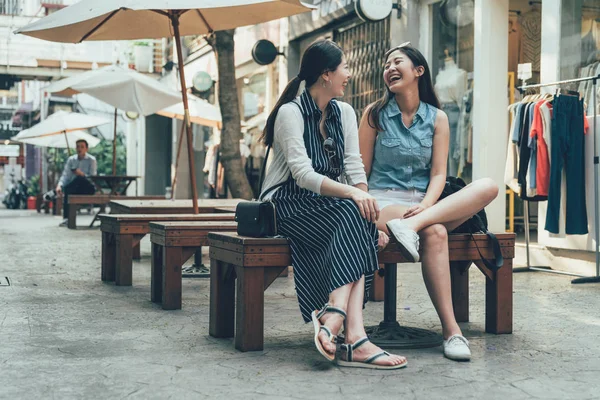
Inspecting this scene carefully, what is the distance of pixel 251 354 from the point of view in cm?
446

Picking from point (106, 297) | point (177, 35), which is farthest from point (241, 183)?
point (106, 297)

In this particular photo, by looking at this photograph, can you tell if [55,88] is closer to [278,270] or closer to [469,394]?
[278,270]

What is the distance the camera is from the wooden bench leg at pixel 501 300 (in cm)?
509

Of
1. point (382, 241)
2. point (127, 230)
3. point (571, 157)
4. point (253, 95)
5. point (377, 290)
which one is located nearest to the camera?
point (382, 241)

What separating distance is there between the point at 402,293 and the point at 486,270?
2055mm

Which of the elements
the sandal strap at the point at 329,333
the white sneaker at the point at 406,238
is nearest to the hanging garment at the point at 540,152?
the white sneaker at the point at 406,238

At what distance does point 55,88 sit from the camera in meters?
12.8

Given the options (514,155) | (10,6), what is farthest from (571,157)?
(10,6)

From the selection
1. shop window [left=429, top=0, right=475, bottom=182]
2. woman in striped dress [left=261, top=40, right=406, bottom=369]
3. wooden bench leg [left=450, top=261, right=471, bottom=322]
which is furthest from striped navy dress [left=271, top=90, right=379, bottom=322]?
shop window [left=429, top=0, right=475, bottom=182]

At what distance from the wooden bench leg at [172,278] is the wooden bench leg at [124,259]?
123 cm

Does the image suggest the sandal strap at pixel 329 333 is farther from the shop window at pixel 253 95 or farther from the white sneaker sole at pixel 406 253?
the shop window at pixel 253 95

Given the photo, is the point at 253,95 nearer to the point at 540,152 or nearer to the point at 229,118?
the point at 229,118

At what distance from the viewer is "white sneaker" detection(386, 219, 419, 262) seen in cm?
434

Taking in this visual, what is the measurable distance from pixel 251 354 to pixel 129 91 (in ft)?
26.8
